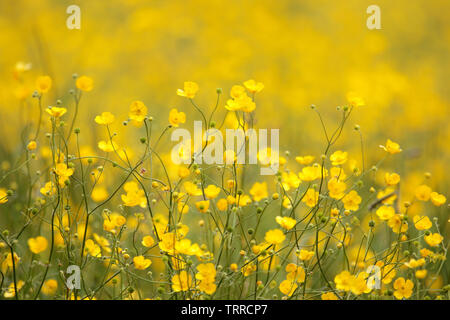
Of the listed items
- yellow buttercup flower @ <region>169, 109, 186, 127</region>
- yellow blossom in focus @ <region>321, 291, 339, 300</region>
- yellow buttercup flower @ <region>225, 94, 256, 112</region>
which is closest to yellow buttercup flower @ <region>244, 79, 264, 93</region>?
yellow buttercup flower @ <region>225, 94, 256, 112</region>

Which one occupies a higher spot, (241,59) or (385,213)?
(241,59)

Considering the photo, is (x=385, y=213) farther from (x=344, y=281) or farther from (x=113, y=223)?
(x=113, y=223)

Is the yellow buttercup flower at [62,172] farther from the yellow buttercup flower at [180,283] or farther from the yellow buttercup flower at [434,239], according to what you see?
the yellow buttercup flower at [434,239]

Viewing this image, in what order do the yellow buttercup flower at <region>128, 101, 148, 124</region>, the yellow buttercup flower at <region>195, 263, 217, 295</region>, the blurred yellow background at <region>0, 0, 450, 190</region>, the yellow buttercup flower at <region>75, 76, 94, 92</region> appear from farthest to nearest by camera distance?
1. the blurred yellow background at <region>0, 0, 450, 190</region>
2. the yellow buttercup flower at <region>75, 76, 94, 92</region>
3. the yellow buttercup flower at <region>128, 101, 148, 124</region>
4. the yellow buttercup flower at <region>195, 263, 217, 295</region>

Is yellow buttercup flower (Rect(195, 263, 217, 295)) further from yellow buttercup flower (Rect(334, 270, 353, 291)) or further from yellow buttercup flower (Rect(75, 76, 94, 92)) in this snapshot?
yellow buttercup flower (Rect(75, 76, 94, 92))

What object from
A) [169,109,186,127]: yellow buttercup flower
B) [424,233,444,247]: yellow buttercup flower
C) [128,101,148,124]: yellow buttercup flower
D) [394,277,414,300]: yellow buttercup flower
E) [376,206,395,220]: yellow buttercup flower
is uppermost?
[128,101,148,124]: yellow buttercup flower

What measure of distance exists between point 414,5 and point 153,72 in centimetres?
250

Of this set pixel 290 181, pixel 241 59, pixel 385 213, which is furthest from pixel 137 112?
pixel 241 59

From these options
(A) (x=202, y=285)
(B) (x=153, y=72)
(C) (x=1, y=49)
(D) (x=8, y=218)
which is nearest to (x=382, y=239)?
(A) (x=202, y=285)

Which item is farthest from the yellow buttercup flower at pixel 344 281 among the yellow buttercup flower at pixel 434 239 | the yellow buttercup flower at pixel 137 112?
the yellow buttercup flower at pixel 137 112

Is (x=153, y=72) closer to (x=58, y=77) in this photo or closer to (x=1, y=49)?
(x=58, y=77)

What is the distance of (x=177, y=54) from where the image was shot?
441 cm

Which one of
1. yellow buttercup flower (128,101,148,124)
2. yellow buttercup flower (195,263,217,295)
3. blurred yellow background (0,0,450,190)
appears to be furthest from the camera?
blurred yellow background (0,0,450,190)

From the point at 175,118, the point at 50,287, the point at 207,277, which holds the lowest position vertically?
the point at 50,287
